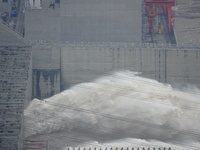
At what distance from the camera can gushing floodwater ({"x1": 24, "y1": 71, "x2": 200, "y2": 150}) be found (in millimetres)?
47688

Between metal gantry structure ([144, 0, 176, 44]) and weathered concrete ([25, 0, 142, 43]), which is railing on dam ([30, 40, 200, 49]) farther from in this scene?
metal gantry structure ([144, 0, 176, 44])

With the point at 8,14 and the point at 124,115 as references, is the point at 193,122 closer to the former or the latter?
the point at 124,115

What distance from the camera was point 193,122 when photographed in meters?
49.6

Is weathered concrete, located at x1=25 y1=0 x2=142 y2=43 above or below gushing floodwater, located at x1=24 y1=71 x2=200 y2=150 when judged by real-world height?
above

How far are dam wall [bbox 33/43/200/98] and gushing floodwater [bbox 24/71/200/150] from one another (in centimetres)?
51

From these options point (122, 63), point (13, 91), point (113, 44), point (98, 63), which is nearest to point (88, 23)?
point (113, 44)

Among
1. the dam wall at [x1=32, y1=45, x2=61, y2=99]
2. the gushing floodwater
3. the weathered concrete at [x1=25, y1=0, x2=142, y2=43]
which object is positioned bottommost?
the gushing floodwater

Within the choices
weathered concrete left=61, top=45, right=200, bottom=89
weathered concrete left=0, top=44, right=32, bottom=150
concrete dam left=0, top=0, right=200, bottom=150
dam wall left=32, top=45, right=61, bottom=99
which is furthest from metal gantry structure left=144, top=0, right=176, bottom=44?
weathered concrete left=0, top=44, right=32, bottom=150

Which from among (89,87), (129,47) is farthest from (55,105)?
(129,47)

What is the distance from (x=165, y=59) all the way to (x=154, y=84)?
1.66 m

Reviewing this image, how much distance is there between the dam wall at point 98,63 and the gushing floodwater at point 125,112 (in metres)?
0.51

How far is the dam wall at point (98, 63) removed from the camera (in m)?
51.0

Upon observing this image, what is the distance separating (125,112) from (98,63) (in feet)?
12.0

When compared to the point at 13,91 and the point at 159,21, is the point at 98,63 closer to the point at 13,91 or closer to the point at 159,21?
the point at 13,91
